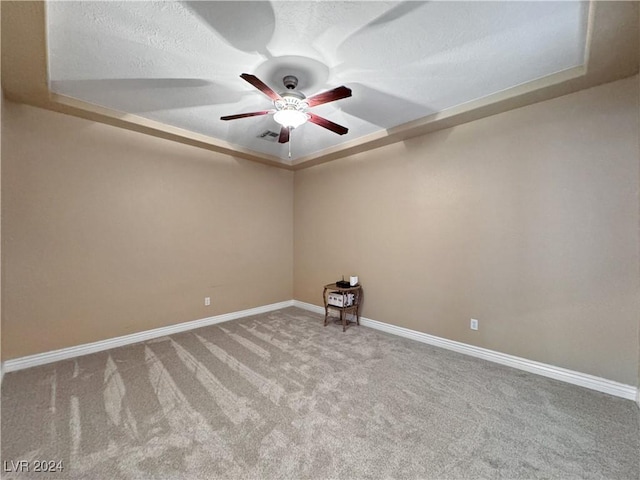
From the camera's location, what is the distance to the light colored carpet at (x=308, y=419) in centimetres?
158

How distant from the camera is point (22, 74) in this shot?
222 centimetres

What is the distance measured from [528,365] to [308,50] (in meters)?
3.50

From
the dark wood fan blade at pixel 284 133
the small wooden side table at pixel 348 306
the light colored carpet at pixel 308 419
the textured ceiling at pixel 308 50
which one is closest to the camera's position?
the light colored carpet at pixel 308 419

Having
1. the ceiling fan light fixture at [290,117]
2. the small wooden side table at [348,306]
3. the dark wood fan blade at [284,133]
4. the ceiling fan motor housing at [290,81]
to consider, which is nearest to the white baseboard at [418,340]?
the small wooden side table at [348,306]

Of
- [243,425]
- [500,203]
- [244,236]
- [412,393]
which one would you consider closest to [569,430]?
[412,393]

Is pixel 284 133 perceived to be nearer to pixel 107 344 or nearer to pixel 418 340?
pixel 418 340

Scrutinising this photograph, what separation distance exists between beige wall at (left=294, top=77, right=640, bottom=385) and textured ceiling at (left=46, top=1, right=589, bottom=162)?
22.8 inches

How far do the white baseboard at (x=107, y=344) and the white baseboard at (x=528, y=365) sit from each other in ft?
7.94

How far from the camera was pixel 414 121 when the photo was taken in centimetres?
325

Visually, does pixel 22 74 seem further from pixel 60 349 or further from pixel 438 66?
pixel 438 66

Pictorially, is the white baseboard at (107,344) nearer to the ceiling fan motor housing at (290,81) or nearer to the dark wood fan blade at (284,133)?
the dark wood fan blade at (284,133)

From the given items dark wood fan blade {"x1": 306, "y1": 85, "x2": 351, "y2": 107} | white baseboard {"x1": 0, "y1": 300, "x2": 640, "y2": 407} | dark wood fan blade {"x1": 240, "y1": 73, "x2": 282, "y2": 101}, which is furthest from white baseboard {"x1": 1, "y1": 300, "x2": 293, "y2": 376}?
dark wood fan blade {"x1": 306, "y1": 85, "x2": 351, "y2": 107}

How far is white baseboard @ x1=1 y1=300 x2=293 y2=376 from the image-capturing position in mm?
2688

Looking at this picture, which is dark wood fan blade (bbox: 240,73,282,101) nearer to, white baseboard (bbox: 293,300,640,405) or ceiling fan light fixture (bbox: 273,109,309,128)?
ceiling fan light fixture (bbox: 273,109,309,128)
